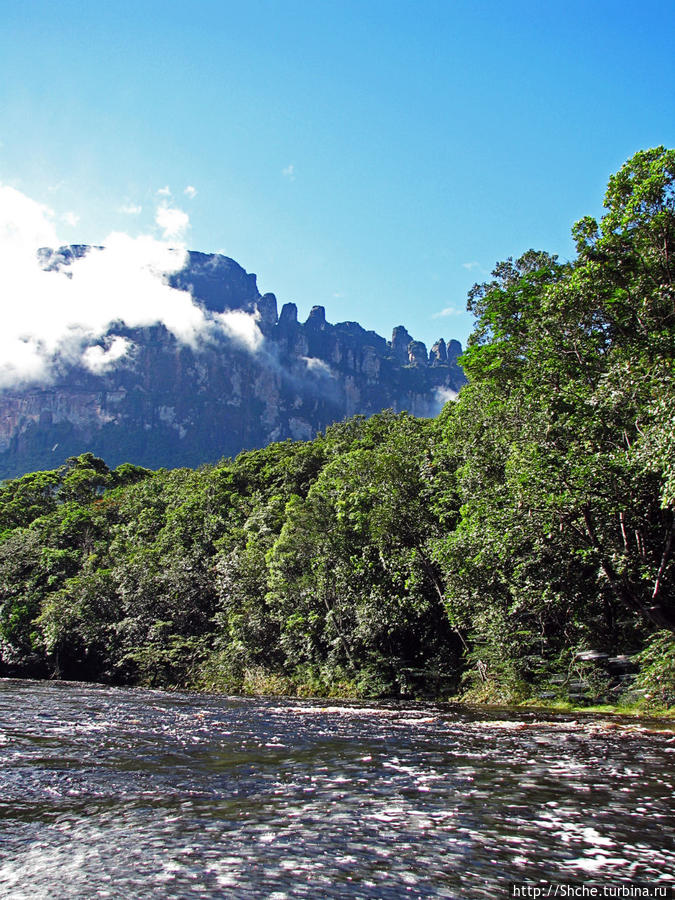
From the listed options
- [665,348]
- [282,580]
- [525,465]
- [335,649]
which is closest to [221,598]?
[282,580]

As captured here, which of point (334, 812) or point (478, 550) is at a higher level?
point (478, 550)

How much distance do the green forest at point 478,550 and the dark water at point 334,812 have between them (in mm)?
6122

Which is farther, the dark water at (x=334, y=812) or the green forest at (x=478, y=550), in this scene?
the green forest at (x=478, y=550)

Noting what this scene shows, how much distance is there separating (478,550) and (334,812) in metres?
14.4

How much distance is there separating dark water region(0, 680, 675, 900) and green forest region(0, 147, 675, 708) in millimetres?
6122

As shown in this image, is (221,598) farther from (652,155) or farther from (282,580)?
(652,155)

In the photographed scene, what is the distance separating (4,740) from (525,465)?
58.1 ft

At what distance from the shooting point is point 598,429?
56.7 feet

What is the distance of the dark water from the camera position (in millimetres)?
5910

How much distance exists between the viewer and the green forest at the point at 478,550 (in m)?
17.1

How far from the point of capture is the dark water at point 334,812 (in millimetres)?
5910

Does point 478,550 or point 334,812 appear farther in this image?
point 478,550

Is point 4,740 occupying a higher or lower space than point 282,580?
lower

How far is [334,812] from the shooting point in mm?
8039
